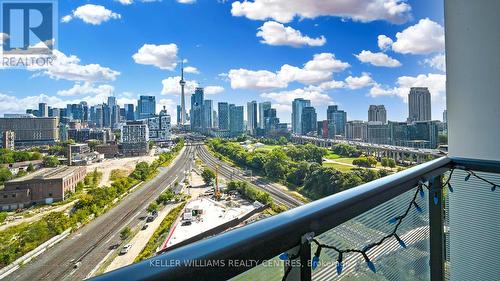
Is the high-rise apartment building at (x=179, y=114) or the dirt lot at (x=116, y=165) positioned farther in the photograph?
the high-rise apartment building at (x=179, y=114)

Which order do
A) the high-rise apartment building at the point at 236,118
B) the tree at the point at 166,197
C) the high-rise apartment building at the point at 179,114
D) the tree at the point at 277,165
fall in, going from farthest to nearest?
the high-rise apartment building at the point at 236,118 → the high-rise apartment building at the point at 179,114 → the tree at the point at 277,165 → the tree at the point at 166,197

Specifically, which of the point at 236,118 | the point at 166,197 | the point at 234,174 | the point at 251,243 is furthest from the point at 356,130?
the point at 251,243

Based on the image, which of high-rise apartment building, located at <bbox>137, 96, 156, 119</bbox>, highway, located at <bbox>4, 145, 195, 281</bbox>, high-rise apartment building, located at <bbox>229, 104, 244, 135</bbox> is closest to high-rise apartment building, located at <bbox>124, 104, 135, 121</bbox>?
high-rise apartment building, located at <bbox>137, 96, 156, 119</bbox>

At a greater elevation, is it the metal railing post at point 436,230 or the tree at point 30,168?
the tree at point 30,168

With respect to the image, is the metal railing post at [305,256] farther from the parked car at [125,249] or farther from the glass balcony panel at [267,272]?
the parked car at [125,249]

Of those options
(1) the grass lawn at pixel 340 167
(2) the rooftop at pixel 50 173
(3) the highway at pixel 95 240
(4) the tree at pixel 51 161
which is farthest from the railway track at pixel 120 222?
(1) the grass lawn at pixel 340 167

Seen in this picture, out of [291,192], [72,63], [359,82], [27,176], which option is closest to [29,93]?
[72,63]
